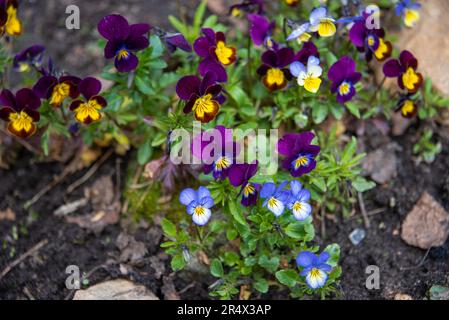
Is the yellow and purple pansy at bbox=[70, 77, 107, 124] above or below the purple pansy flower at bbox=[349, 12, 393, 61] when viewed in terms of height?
below

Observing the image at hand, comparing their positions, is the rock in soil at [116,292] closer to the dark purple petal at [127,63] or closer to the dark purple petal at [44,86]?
the dark purple petal at [44,86]

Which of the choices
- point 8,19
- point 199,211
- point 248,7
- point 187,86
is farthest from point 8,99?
point 248,7

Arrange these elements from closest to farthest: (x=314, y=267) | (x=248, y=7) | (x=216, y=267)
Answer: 1. (x=314, y=267)
2. (x=216, y=267)
3. (x=248, y=7)

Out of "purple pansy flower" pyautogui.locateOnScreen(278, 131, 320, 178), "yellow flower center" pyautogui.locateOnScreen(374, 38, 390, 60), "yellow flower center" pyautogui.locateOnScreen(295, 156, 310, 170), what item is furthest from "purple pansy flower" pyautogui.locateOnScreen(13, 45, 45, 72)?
"yellow flower center" pyautogui.locateOnScreen(374, 38, 390, 60)

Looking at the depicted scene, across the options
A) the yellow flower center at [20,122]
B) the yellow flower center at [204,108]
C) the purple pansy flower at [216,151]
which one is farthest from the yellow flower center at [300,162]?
the yellow flower center at [20,122]

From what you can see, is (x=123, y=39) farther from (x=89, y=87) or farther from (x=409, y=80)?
(x=409, y=80)

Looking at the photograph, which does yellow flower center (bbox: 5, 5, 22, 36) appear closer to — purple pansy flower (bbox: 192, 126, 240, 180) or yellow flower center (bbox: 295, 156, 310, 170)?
purple pansy flower (bbox: 192, 126, 240, 180)

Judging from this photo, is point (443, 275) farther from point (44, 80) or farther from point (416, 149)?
point (44, 80)
